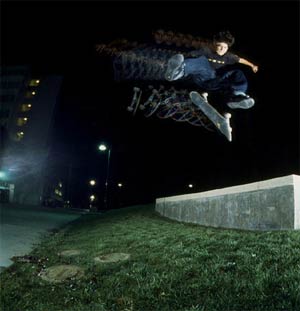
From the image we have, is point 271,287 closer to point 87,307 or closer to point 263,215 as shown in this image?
point 87,307

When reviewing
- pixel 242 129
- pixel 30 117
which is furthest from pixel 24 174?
pixel 242 129

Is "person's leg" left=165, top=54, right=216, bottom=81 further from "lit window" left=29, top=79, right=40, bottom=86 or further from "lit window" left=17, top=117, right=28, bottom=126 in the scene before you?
"lit window" left=29, top=79, right=40, bottom=86

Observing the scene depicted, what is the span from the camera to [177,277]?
648cm

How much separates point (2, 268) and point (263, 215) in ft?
22.4

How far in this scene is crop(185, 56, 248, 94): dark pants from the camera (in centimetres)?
890

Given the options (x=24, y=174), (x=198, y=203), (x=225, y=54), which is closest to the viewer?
(x=225, y=54)

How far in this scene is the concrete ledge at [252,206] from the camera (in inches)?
356

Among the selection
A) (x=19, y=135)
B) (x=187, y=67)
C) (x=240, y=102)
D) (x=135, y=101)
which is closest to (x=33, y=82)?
(x=19, y=135)

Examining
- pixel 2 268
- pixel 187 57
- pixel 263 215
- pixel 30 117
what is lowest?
pixel 2 268

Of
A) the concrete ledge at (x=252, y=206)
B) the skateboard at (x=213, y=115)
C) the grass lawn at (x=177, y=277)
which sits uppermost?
the skateboard at (x=213, y=115)

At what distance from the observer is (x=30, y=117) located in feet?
211

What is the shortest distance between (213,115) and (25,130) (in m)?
56.7

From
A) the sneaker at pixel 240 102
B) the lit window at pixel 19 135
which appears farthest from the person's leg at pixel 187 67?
the lit window at pixel 19 135

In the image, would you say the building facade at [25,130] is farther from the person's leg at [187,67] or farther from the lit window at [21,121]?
the person's leg at [187,67]
